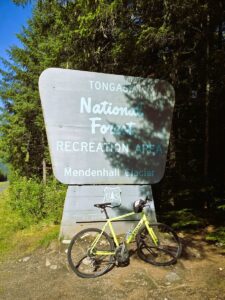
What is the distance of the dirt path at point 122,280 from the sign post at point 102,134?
3.72 ft

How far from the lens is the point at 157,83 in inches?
296

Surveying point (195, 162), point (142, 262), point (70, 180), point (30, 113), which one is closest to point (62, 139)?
point (70, 180)

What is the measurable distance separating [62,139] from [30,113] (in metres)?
13.7

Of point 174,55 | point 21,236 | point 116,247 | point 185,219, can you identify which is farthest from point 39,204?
point 174,55

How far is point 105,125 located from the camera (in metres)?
7.08

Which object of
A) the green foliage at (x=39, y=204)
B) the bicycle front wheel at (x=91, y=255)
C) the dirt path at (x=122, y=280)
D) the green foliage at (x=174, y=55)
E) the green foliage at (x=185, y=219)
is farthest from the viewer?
the green foliage at (x=39, y=204)

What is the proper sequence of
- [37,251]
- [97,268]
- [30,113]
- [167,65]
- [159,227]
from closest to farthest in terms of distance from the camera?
1. [97,268]
2. [159,227]
3. [37,251]
4. [167,65]
5. [30,113]

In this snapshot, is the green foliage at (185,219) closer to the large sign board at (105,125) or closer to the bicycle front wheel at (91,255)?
the large sign board at (105,125)

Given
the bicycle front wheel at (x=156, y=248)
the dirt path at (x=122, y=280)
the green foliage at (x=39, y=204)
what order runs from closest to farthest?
the dirt path at (x=122, y=280) → the bicycle front wheel at (x=156, y=248) → the green foliage at (x=39, y=204)

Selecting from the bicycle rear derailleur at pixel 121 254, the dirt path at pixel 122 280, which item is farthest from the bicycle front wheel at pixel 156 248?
the bicycle rear derailleur at pixel 121 254

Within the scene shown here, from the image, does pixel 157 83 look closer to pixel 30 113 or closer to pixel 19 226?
pixel 19 226

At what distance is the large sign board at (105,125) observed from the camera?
673 cm

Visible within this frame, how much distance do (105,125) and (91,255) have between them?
9.27 feet

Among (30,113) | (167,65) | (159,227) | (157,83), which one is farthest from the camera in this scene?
(30,113)
